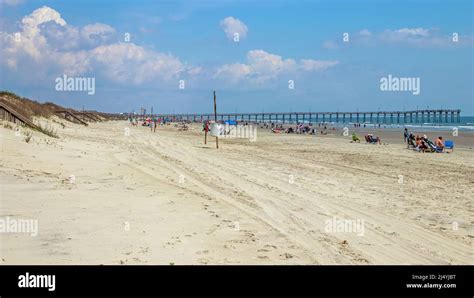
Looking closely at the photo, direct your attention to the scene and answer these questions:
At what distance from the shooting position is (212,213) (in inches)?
302

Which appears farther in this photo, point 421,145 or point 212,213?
point 421,145

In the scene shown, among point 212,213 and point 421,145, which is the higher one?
point 421,145

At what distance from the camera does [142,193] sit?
8867mm

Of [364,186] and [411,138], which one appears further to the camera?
[411,138]

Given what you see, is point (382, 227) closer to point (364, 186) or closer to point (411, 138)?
point (364, 186)

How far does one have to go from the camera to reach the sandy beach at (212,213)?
17.8 feet

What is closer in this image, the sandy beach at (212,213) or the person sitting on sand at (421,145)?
the sandy beach at (212,213)

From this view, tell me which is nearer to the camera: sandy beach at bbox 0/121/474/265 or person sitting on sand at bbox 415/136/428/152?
sandy beach at bbox 0/121/474/265

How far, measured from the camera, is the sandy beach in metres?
5.43
